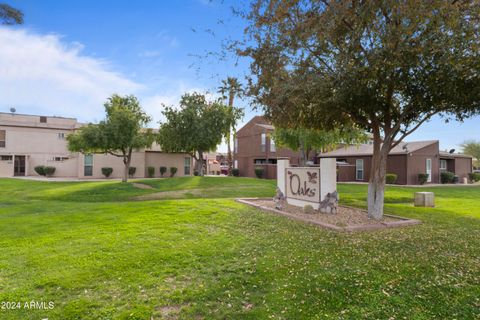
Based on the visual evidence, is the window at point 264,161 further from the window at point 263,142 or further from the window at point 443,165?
the window at point 443,165

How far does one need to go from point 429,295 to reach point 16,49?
12.6 metres

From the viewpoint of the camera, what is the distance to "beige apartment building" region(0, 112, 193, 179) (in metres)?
29.6

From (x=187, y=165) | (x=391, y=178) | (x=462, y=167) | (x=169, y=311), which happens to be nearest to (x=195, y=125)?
(x=187, y=165)

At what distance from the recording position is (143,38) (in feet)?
35.4

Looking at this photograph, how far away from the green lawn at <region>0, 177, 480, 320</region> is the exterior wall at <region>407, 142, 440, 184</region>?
61.3 ft

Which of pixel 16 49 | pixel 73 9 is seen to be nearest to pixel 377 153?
pixel 73 9

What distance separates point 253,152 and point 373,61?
2819 cm

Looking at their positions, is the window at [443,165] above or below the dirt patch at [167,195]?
above

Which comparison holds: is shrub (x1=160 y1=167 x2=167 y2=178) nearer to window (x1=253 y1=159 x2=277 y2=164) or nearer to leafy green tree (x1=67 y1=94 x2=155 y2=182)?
leafy green tree (x1=67 y1=94 x2=155 y2=182)

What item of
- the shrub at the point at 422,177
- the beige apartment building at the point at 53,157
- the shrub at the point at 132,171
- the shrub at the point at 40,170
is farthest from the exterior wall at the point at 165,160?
the shrub at the point at 422,177

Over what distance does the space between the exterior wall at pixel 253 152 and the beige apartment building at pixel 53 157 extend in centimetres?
648

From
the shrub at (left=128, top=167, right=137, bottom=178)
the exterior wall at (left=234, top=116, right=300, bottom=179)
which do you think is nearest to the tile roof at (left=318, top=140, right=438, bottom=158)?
the exterior wall at (left=234, top=116, right=300, bottom=179)

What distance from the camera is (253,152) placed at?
→ 3466 centimetres

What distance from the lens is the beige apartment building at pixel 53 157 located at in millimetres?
29609
